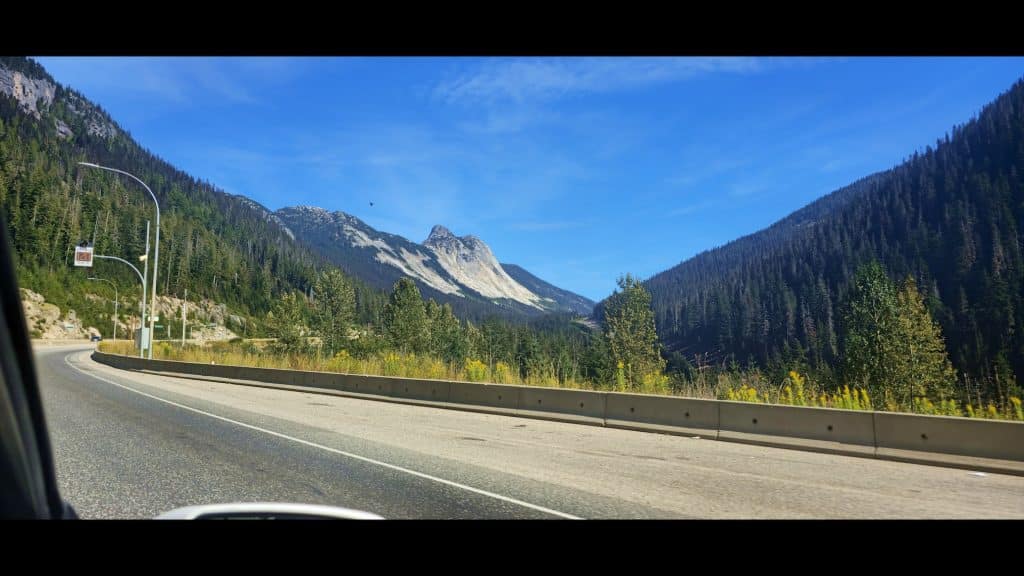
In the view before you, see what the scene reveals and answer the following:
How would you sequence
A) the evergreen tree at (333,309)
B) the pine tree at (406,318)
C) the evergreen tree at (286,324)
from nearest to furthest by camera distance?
the evergreen tree at (286,324)
the evergreen tree at (333,309)
the pine tree at (406,318)

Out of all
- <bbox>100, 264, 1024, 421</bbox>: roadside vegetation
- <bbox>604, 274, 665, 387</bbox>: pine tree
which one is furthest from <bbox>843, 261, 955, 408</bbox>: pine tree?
<bbox>604, 274, 665, 387</bbox>: pine tree

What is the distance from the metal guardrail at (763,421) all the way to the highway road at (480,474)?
38 cm

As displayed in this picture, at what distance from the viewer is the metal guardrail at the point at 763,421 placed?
9000mm

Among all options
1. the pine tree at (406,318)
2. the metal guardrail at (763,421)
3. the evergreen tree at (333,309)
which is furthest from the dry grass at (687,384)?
the pine tree at (406,318)

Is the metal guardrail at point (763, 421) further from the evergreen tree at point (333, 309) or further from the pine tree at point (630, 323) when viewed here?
the evergreen tree at point (333, 309)

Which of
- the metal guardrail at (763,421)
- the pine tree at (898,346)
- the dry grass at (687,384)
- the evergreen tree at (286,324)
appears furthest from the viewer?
the evergreen tree at (286,324)

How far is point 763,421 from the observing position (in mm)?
11477

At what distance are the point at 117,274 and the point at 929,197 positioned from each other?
218943 millimetres

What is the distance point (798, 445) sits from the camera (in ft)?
35.1

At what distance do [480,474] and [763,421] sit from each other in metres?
6.06

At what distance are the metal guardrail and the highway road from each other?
1.24ft
